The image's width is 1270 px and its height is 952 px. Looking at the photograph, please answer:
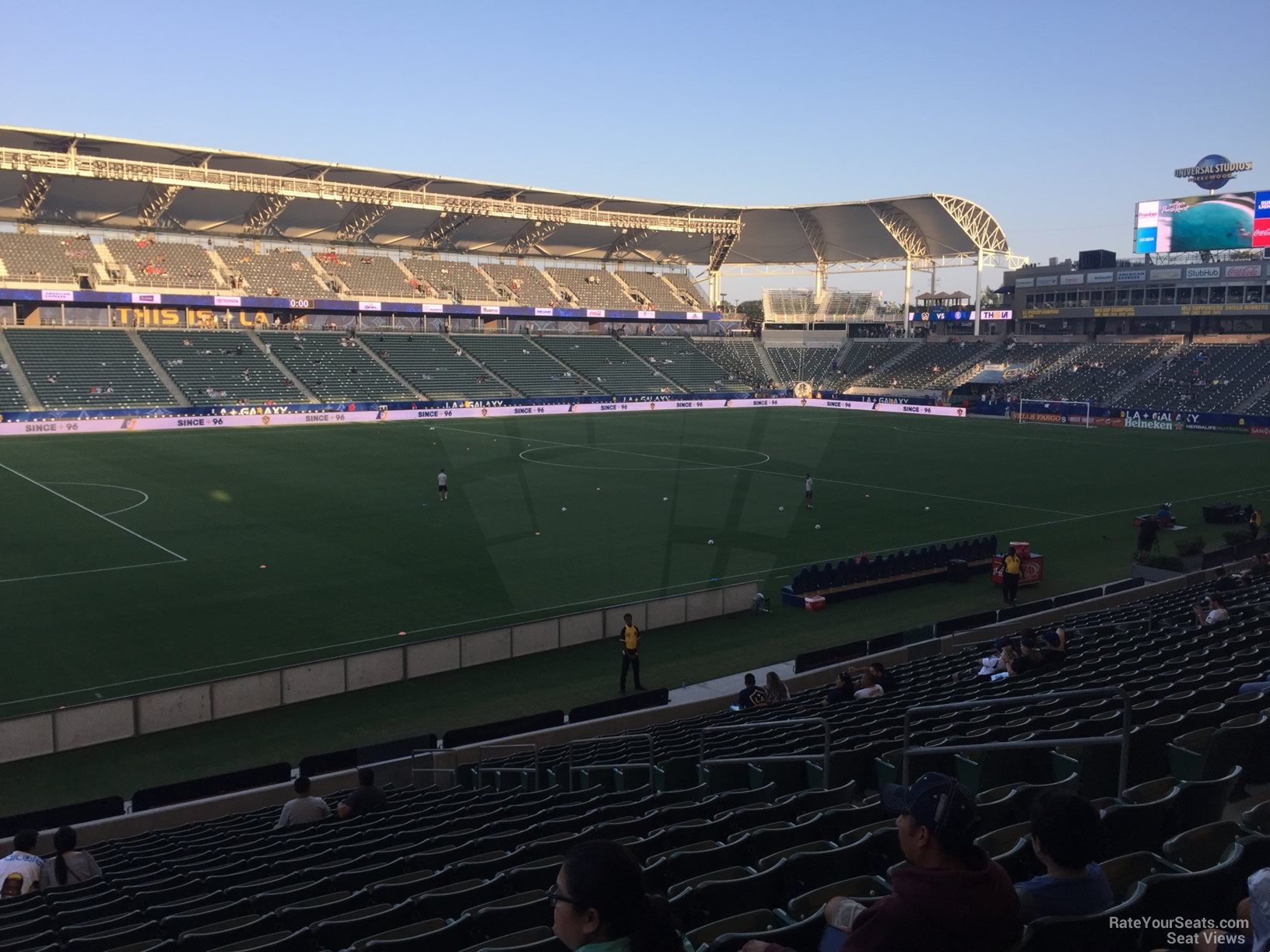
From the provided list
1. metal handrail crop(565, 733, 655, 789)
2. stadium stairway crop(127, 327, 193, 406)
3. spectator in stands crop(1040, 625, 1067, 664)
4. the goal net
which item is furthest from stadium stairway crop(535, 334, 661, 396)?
metal handrail crop(565, 733, 655, 789)

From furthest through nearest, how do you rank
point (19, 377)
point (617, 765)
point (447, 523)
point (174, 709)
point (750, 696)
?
point (19, 377), point (447, 523), point (174, 709), point (750, 696), point (617, 765)

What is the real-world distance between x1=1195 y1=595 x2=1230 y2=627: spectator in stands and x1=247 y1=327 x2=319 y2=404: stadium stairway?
60.5 metres

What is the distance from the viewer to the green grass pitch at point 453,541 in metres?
18.8

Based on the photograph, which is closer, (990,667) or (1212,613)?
(990,667)

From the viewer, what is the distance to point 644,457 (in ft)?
169

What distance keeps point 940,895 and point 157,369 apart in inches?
2847

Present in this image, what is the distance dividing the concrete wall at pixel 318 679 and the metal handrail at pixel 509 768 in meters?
4.29

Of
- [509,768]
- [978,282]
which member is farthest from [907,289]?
[509,768]

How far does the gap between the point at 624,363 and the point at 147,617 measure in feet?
232

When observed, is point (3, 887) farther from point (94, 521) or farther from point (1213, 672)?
point (94, 521)

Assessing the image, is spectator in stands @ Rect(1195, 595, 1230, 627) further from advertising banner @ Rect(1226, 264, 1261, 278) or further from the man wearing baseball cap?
advertising banner @ Rect(1226, 264, 1261, 278)

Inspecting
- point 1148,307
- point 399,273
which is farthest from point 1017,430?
point 399,273

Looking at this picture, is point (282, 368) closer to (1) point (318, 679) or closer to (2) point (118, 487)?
(2) point (118, 487)

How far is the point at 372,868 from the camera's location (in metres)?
7.16
